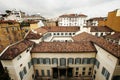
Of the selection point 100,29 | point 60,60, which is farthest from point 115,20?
point 60,60

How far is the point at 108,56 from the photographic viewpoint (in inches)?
637

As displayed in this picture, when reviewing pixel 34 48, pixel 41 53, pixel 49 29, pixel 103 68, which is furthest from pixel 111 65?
pixel 49 29

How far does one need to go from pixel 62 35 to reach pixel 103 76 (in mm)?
28867

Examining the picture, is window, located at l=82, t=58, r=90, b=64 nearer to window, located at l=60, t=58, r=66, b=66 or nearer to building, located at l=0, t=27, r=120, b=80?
building, located at l=0, t=27, r=120, b=80

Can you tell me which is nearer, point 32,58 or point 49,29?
point 32,58

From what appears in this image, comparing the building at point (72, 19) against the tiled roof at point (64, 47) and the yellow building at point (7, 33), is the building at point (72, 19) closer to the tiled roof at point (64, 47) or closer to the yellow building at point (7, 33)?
the yellow building at point (7, 33)

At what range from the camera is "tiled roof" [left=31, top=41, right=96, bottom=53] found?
21112mm

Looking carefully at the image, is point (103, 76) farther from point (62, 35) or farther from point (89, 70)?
point (62, 35)

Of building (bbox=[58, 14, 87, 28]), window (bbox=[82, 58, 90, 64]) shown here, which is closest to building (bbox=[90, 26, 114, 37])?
window (bbox=[82, 58, 90, 64])

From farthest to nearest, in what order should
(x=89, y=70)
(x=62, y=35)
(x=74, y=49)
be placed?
1. (x=62, y=35)
2. (x=89, y=70)
3. (x=74, y=49)

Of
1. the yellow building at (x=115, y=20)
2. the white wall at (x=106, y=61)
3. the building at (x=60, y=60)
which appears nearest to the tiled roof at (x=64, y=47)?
the building at (x=60, y=60)

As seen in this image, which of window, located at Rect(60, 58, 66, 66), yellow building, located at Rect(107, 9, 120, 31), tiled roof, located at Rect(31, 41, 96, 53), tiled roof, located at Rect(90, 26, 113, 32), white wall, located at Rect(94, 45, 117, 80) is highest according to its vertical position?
yellow building, located at Rect(107, 9, 120, 31)

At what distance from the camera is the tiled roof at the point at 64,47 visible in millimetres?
21112

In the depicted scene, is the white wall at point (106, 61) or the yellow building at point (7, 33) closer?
the white wall at point (106, 61)
